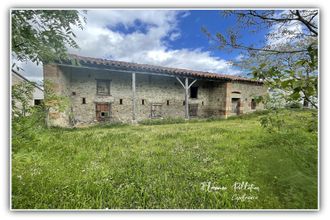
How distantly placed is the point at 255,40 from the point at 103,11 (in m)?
2.11

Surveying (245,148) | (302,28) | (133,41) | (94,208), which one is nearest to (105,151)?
(94,208)

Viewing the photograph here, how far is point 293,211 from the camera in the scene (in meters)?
2.05

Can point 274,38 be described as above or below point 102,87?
above

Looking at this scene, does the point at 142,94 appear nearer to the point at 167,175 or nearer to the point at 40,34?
the point at 167,175

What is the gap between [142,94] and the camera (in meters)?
7.27

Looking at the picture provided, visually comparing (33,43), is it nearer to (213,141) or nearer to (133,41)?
(133,41)

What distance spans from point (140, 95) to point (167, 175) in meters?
5.19

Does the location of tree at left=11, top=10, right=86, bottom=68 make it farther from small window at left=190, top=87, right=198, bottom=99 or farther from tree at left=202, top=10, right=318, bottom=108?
small window at left=190, top=87, right=198, bottom=99

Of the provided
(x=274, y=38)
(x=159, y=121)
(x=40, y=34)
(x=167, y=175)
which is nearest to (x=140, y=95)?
(x=159, y=121)

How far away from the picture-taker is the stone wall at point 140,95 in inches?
188

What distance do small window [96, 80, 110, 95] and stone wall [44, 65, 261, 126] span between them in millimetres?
115

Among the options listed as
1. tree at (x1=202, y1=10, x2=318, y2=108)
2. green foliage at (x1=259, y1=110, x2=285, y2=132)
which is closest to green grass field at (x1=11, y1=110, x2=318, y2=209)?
green foliage at (x1=259, y1=110, x2=285, y2=132)

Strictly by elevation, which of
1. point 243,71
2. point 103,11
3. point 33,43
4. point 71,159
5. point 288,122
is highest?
point 103,11

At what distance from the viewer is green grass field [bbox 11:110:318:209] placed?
6.68 ft
